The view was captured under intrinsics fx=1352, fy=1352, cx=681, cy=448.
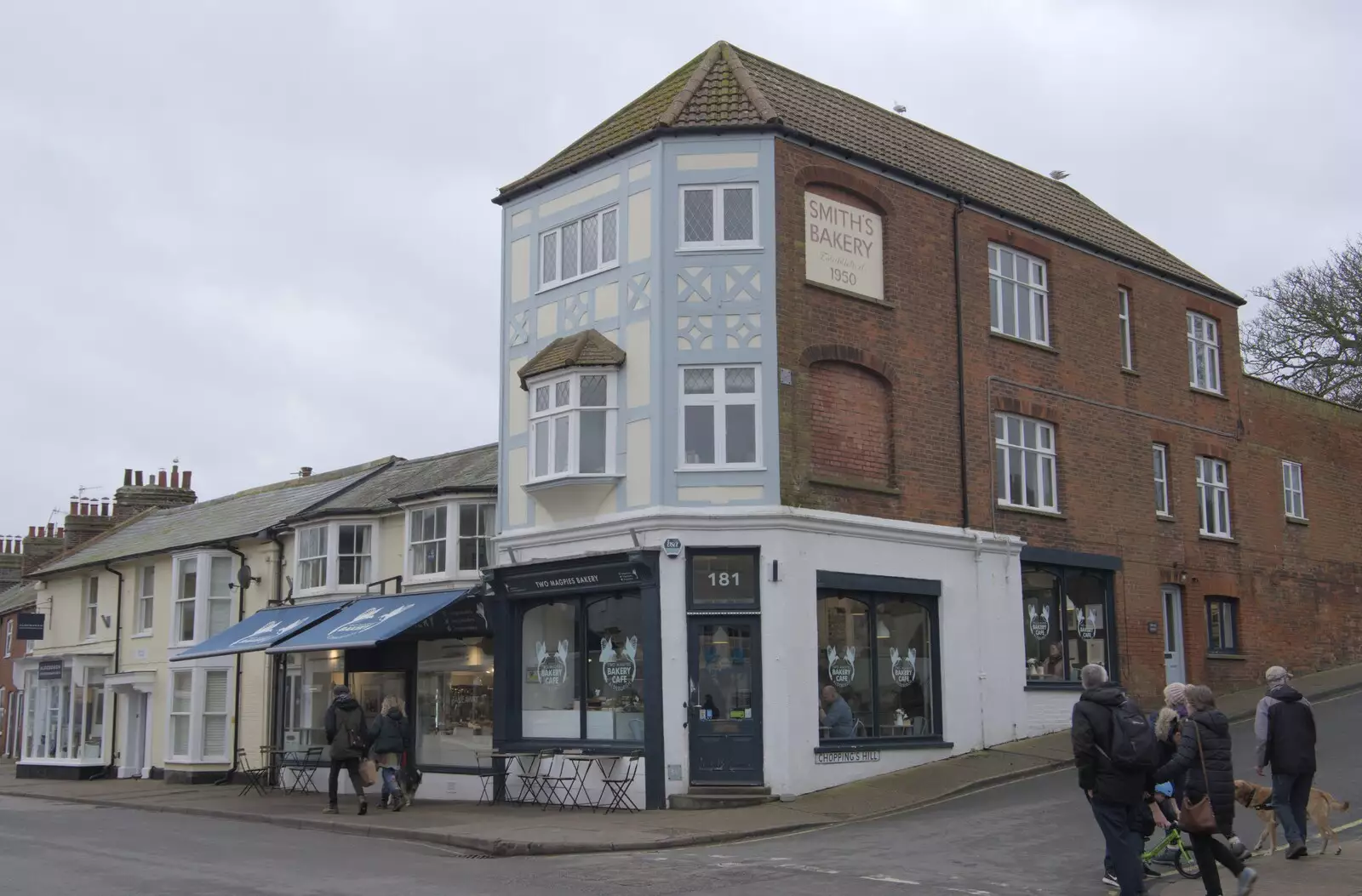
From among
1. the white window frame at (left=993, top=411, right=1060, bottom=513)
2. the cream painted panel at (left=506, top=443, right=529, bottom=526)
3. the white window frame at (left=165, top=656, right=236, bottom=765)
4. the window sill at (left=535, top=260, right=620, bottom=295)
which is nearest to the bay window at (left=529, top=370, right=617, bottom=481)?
the cream painted panel at (left=506, top=443, right=529, bottom=526)

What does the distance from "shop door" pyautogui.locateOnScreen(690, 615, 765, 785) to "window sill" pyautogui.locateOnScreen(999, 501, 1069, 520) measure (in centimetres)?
616

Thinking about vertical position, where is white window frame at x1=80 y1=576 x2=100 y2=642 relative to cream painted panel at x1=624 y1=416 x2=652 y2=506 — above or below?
below

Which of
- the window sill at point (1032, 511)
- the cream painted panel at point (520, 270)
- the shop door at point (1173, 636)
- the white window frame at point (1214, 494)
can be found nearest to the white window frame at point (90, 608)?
the cream painted panel at point (520, 270)

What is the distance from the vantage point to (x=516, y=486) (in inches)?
858

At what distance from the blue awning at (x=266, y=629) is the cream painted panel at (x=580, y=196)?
333 inches

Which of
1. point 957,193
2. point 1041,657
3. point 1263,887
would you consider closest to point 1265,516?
point 1041,657

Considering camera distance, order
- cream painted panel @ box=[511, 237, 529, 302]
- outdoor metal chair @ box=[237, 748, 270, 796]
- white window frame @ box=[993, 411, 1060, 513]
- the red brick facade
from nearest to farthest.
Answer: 1. the red brick facade
2. cream painted panel @ box=[511, 237, 529, 302]
3. white window frame @ box=[993, 411, 1060, 513]
4. outdoor metal chair @ box=[237, 748, 270, 796]

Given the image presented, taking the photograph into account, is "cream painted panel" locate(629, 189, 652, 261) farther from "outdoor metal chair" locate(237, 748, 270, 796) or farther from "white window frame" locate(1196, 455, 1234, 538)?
"white window frame" locate(1196, 455, 1234, 538)

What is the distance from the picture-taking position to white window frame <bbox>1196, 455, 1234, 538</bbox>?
27.3m

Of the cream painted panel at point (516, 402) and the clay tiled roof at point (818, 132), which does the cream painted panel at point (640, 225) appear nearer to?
the clay tiled roof at point (818, 132)

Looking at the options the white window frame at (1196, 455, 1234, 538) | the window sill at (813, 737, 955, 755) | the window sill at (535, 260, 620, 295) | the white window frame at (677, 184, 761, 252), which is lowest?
the window sill at (813, 737, 955, 755)

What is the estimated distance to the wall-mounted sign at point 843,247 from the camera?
813 inches

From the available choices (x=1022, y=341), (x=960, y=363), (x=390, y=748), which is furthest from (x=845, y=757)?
(x=1022, y=341)

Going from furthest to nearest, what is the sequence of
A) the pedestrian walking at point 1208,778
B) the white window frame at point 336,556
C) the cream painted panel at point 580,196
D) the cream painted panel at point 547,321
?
the white window frame at point 336,556 < the cream painted panel at point 547,321 < the cream painted panel at point 580,196 < the pedestrian walking at point 1208,778
